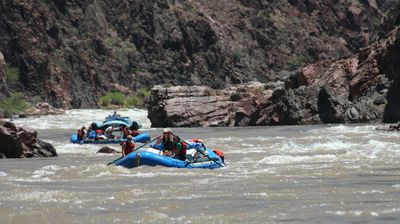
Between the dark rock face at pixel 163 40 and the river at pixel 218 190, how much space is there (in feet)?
236

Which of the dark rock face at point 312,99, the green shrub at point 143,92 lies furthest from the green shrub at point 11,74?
the dark rock face at point 312,99

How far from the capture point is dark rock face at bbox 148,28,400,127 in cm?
4782

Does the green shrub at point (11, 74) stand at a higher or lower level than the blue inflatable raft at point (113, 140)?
higher

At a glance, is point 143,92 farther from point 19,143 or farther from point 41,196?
point 41,196

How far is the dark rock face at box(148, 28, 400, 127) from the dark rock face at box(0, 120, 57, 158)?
2420cm

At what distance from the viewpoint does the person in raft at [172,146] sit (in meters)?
21.3

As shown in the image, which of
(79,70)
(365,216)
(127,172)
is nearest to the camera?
(365,216)

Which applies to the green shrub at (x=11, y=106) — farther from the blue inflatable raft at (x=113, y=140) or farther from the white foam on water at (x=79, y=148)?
the white foam on water at (x=79, y=148)

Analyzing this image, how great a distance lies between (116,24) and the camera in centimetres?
11944

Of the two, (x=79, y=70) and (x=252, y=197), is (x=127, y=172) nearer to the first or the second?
(x=252, y=197)

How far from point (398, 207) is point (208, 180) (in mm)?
5775

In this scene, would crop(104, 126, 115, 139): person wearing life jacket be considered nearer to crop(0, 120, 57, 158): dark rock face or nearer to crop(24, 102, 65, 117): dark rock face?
crop(0, 120, 57, 158): dark rock face

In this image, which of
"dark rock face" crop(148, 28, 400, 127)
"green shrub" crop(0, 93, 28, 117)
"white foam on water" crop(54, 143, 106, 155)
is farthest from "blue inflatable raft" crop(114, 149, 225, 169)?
"green shrub" crop(0, 93, 28, 117)

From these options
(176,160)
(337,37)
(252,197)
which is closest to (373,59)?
(176,160)
